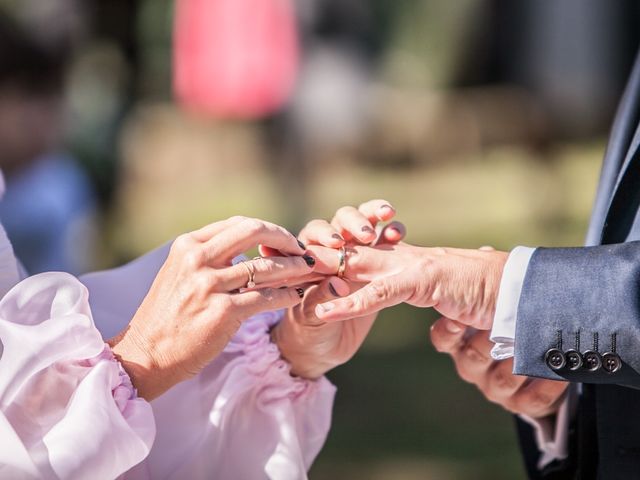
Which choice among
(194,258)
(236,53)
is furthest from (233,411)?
(236,53)

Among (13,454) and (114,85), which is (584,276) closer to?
(13,454)

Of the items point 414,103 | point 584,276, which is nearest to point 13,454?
point 584,276

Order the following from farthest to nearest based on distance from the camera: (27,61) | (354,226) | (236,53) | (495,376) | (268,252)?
1. (236,53)
2. (27,61)
3. (495,376)
4. (354,226)
5. (268,252)

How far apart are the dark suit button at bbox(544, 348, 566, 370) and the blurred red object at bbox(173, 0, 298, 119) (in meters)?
7.92

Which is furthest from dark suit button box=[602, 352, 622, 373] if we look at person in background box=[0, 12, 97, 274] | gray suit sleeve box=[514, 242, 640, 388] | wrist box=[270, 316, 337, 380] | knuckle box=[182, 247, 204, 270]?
person in background box=[0, 12, 97, 274]

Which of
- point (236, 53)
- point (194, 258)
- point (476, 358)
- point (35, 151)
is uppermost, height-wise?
point (194, 258)

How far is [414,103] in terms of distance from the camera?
1495 centimetres

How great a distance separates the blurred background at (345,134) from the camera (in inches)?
183

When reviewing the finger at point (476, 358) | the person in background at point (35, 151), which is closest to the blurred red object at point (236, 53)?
the person in background at point (35, 151)

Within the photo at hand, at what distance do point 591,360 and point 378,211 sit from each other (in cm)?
58

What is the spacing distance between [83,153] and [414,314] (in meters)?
2.94

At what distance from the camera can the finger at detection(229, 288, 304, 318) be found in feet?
6.52

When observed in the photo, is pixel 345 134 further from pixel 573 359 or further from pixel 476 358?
pixel 573 359

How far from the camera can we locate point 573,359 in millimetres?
1925
